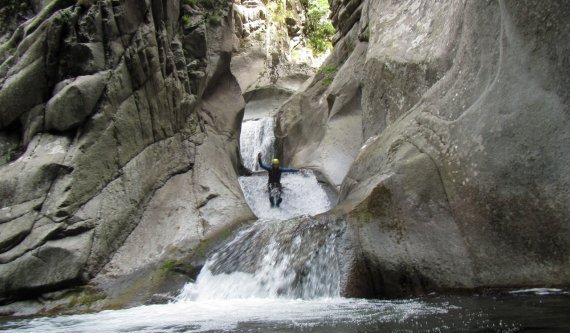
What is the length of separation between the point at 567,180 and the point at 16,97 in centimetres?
1095

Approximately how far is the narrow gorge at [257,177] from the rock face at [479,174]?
0.08 feet

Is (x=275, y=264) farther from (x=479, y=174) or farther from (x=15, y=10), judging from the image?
(x=15, y=10)

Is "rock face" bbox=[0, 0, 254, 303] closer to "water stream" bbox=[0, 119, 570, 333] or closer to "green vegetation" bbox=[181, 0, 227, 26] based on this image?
"water stream" bbox=[0, 119, 570, 333]

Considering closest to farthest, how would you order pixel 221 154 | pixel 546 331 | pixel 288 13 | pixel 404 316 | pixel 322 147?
pixel 546 331 → pixel 404 316 → pixel 221 154 → pixel 322 147 → pixel 288 13

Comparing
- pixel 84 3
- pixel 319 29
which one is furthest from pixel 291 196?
pixel 319 29

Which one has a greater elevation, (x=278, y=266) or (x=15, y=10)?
(x=15, y=10)

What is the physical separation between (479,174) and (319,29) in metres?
26.3

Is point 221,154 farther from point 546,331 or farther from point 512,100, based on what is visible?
point 546,331

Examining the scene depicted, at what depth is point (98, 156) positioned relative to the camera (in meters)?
9.78

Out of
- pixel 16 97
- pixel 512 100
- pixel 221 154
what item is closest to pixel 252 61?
pixel 221 154

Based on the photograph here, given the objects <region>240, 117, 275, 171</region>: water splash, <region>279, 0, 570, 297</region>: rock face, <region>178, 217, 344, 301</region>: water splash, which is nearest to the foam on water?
<region>178, 217, 344, 301</region>: water splash

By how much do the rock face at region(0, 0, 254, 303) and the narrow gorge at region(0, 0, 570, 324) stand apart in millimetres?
36

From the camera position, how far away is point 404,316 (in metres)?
4.96

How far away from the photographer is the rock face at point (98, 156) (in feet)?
28.8
